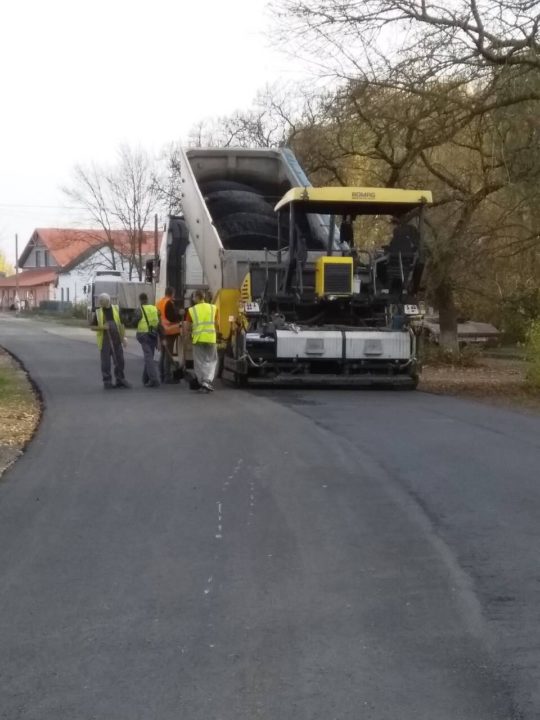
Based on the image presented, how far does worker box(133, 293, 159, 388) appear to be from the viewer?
1609cm

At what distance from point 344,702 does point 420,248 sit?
474 inches

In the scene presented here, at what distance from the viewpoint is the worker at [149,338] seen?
16094 mm

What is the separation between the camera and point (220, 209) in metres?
17.8

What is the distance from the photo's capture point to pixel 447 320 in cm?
2419

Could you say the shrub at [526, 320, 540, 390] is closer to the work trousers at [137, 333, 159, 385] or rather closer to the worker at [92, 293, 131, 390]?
the work trousers at [137, 333, 159, 385]

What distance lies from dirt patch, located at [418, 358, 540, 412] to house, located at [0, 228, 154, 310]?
36.5m

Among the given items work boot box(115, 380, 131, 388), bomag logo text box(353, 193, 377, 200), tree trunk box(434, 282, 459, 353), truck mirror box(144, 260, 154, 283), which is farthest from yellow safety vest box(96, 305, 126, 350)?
tree trunk box(434, 282, 459, 353)

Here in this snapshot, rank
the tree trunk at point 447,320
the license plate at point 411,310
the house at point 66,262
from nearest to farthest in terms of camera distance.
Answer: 1. the license plate at point 411,310
2. the tree trunk at point 447,320
3. the house at point 66,262

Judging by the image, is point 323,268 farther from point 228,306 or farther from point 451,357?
point 451,357

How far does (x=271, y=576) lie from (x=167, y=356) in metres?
11.4

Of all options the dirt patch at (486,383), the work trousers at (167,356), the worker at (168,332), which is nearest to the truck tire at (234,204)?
the worker at (168,332)

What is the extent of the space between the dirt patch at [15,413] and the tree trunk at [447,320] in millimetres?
9798

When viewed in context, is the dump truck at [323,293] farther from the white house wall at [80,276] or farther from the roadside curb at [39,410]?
the white house wall at [80,276]

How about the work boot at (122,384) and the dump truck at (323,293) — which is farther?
the work boot at (122,384)
